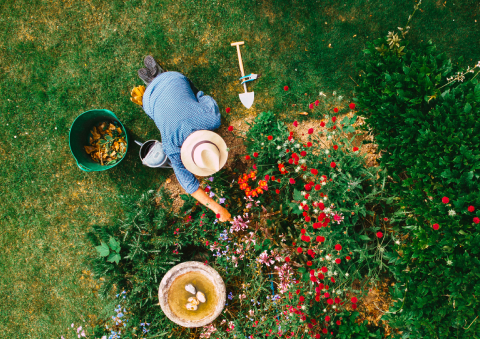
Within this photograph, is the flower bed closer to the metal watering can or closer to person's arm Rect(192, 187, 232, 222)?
person's arm Rect(192, 187, 232, 222)

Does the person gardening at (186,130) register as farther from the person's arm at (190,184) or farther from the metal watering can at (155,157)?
the metal watering can at (155,157)

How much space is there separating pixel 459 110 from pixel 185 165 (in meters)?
3.04

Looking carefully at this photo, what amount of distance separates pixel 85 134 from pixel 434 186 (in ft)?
Result: 15.6

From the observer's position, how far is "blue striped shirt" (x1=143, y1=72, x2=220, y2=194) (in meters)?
3.29

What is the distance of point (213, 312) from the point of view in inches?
135

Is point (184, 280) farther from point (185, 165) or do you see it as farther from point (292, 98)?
point (292, 98)

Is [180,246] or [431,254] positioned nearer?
[431,254]

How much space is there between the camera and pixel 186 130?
10.8 ft

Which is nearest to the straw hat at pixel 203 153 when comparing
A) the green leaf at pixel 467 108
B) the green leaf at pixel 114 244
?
the green leaf at pixel 114 244

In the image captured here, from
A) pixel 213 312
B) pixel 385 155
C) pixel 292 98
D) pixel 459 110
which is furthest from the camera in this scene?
pixel 292 98

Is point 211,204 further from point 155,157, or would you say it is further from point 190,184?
point 155,157

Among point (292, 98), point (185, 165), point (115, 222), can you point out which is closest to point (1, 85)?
point (115, 222)

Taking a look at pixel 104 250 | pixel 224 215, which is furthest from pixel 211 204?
pixel 104 250

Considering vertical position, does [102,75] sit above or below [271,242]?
above
